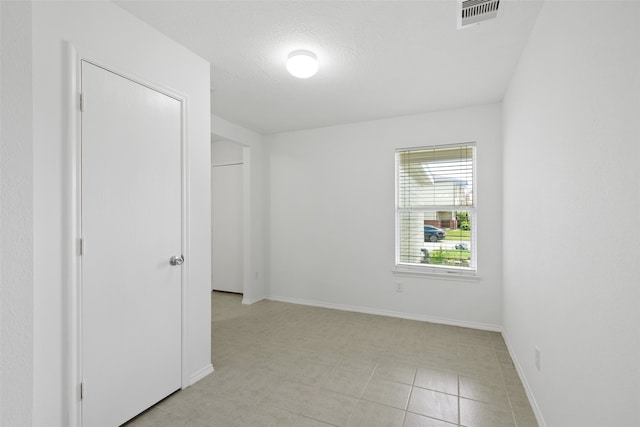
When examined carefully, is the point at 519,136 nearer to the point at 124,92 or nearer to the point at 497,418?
the point at 497,418

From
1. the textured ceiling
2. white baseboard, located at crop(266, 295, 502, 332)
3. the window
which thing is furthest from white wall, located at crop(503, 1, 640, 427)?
the window

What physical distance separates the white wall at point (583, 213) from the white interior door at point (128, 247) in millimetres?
2361

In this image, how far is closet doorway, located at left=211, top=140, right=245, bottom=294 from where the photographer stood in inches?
203

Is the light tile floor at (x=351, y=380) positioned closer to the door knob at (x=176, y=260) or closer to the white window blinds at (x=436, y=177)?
the door knob at (x=176, y=260)

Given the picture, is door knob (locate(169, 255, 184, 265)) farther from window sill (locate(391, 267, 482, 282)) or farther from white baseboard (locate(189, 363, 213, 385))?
window sill (locate(391, 267, 482, 282))

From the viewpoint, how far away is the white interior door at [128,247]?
1.69 metres

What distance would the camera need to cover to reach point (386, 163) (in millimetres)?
3943

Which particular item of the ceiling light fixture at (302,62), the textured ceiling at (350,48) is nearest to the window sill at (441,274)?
the textured ceiling at (350,48)

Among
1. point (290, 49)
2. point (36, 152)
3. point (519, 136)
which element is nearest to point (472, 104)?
point (519, 136)

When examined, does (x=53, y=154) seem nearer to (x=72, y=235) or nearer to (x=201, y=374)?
(x=72, y=235)

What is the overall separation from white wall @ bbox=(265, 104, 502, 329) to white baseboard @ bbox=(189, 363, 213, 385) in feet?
6.91

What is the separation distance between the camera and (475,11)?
183 centimetres

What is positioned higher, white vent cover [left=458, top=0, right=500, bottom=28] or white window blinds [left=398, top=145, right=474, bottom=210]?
white vent cover [left=458, top=0, right=500, bottom=28]

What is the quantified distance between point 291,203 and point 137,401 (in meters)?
3.06
